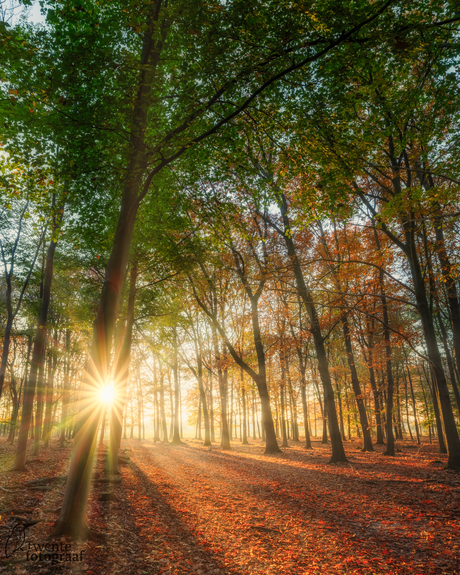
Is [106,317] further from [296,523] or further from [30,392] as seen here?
[30,392]

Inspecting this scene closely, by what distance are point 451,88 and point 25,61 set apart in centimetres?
1084

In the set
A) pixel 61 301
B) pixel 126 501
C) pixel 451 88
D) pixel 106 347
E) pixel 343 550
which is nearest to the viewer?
pixel 343 550

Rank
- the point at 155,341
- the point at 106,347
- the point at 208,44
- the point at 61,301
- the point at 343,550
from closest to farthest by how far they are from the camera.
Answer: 1. the point at 343,550
2. the point at 208,44
3. the point at 106,347
4. the point at 155,341
5. the point at 61,301

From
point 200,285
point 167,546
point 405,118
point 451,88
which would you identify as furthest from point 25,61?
point 200,285

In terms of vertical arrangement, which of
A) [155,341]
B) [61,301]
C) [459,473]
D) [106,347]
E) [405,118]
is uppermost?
[405,118]

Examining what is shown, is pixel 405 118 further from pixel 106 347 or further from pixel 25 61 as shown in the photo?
pixel 106 347

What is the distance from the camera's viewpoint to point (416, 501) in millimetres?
7098

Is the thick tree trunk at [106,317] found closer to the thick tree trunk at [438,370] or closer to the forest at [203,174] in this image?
the forest at [203,174]

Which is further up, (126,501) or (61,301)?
(61,301)

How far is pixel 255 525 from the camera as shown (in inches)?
238

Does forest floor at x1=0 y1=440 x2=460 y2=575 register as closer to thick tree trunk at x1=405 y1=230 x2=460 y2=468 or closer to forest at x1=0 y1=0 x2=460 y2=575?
forest at x1=0 y1=0 x2=460 y2=575
